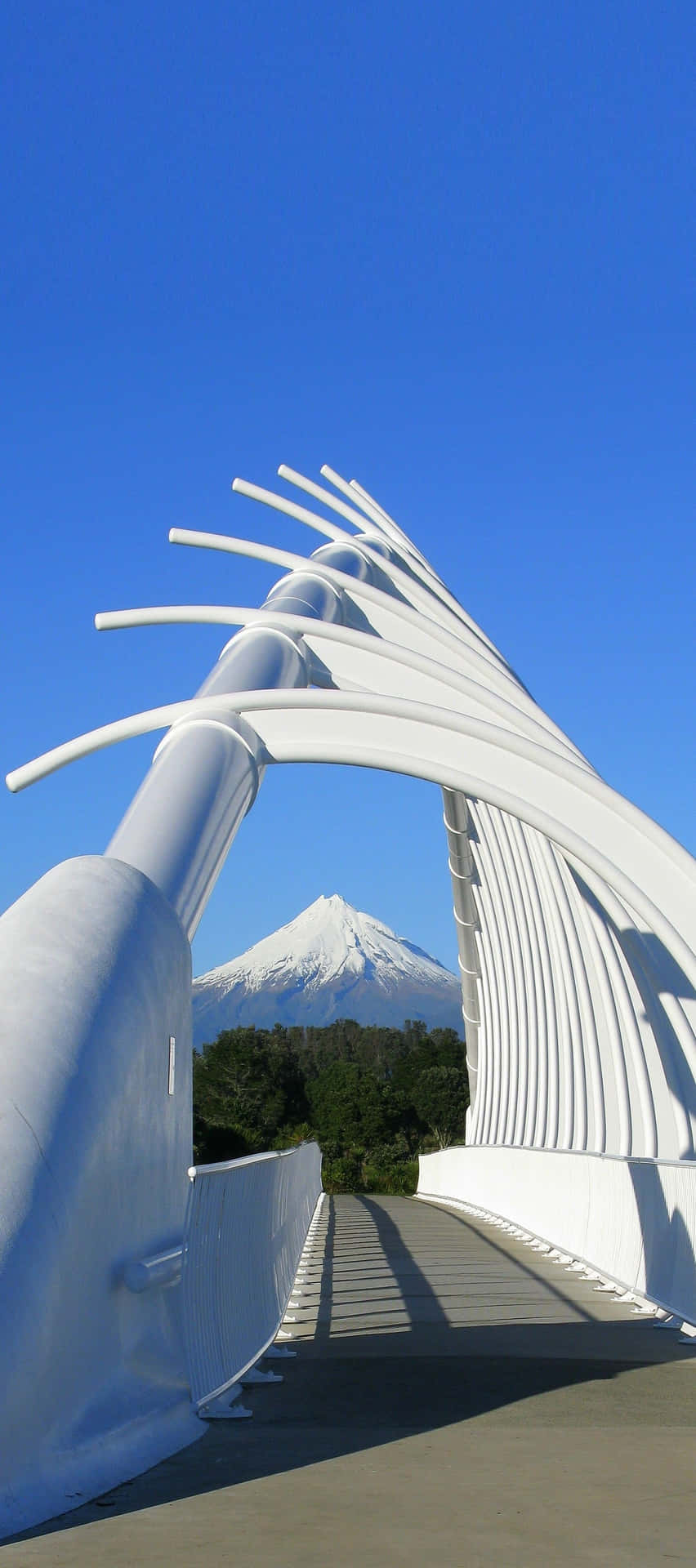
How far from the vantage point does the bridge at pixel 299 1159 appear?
5.79m

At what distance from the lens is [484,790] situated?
44.0ft

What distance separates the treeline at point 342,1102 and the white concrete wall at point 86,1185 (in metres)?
54.9

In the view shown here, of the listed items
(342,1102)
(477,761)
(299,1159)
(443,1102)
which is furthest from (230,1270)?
(443,1102)

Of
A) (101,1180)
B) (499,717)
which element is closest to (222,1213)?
(101,1180)

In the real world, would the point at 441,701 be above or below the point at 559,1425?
above

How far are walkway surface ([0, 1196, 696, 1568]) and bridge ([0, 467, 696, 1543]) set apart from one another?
5 centimetres

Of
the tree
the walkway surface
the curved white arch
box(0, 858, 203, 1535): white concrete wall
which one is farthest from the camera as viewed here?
the tree

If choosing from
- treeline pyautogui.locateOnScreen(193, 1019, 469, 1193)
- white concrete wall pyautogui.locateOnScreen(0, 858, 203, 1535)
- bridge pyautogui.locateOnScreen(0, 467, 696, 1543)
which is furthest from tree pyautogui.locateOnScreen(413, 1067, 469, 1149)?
white concrete wall pyautogui.locateOnScreen(0, 858, 203, 1535)

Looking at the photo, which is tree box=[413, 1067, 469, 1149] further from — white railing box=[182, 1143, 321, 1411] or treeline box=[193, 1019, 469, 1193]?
white railing box=[182, 1143, 321, 1411]

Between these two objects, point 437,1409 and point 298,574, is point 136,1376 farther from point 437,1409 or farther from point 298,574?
point 298,574

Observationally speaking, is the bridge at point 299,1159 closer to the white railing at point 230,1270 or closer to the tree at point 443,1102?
the white railing at point 230,1270

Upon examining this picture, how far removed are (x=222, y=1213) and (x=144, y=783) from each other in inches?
183

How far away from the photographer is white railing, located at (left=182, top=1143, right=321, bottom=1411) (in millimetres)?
7191

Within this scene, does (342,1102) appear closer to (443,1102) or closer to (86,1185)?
(443,1102)
